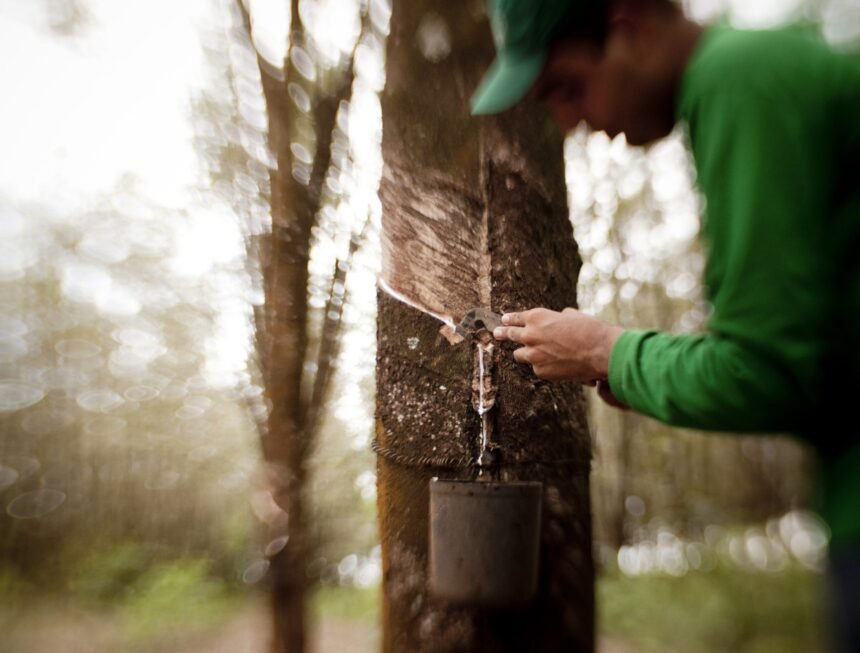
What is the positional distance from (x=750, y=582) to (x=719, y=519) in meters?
2.37

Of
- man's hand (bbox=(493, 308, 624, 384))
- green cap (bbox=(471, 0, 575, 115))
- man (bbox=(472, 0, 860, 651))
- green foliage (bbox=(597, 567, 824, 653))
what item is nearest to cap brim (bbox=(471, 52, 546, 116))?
green cap (bbox=(471, 0, 575, 115))

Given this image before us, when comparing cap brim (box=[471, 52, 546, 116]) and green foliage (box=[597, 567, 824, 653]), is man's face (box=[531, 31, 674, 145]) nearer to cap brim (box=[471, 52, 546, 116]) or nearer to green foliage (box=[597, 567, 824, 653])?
cap brim (box=[471, 52, 546, 116])

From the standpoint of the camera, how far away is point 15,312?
9047 millimetres

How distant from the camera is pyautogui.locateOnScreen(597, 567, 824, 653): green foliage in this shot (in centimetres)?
631

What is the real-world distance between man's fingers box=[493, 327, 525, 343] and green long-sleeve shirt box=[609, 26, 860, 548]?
1.69ft

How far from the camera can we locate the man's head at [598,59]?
0.91m

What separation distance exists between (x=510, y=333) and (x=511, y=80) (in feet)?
1.78

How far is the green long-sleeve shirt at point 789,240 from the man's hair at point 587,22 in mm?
300

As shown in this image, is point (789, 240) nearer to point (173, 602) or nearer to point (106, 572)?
point (173, 602)

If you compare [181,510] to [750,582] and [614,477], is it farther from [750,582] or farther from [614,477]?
[750,582]

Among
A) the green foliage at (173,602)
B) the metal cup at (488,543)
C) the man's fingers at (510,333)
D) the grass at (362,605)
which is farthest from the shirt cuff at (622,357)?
the green foliage at (173,602)

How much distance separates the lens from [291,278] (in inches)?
120

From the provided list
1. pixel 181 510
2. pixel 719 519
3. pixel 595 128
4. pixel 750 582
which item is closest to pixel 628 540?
pixel 719 519

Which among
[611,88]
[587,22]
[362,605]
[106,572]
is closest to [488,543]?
[611,88]
